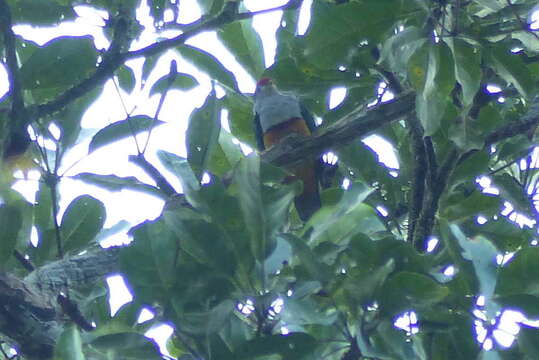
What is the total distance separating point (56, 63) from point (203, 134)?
51 centimetres

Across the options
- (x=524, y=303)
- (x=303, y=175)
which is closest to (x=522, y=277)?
(x=524, y=303)

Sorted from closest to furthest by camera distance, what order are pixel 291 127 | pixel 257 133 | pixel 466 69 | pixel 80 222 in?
pixel 466 69 → pixel 80 222 → pixel 257 133 → pixel 291 127

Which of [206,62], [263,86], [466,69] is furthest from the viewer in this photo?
[263,86]

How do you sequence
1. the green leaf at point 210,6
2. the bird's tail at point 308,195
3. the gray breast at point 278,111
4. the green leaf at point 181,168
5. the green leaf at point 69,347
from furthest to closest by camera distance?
1. the gray breast at point 278,111
2. the bird's tail at point 308,195
3. the green leaf at point 210,6
4. the green leaf at point 181,168
5. the green leaf at point 69,347

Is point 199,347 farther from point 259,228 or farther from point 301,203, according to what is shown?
point 301,203

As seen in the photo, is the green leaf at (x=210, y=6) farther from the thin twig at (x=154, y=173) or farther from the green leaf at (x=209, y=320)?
the green leaf at (x=209, y=320)

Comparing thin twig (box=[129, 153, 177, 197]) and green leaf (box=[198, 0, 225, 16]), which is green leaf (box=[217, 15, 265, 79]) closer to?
green leaf (box=[198, 0, 225, 16])

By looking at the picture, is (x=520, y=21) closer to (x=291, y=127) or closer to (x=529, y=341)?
(x=529, y=341)

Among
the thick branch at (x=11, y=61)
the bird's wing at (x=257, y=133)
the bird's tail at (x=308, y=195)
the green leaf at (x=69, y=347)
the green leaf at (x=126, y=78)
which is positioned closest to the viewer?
the green leaf at (x=69, y=347)

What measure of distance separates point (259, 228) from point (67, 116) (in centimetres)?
86

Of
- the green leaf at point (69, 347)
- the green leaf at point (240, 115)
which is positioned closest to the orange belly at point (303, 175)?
the green leaf at point (240, 115)

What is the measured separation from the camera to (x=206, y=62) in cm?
263

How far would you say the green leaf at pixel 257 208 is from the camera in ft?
5.16

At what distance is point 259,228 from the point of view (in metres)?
1.58
